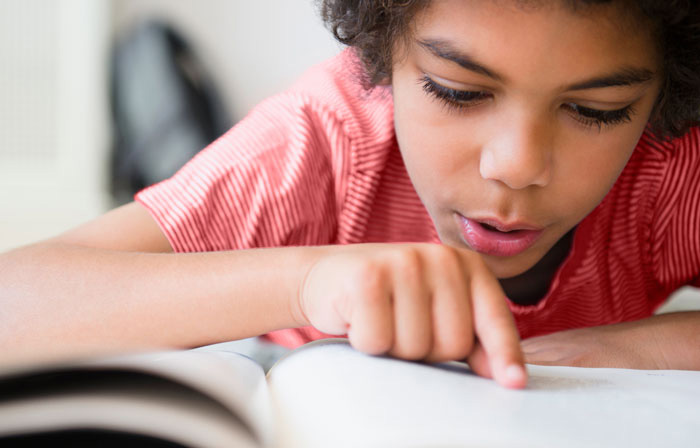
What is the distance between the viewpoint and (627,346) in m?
0.46

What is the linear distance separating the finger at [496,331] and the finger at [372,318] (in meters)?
0.04

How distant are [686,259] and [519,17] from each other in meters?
0.39

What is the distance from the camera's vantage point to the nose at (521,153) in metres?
0.38

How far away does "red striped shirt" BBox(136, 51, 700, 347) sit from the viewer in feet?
1.82

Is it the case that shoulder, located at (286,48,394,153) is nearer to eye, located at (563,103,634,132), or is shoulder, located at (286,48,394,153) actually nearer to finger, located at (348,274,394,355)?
eye, located at (563,103,634,132)

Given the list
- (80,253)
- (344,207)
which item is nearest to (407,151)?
(344,207)

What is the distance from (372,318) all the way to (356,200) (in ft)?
1.06

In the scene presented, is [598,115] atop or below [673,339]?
atop

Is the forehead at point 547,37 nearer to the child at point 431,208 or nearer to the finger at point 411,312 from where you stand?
the child at point 431,208

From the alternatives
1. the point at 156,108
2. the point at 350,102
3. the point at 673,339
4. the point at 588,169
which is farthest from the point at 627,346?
the point at 156,108

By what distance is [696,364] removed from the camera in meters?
0.46

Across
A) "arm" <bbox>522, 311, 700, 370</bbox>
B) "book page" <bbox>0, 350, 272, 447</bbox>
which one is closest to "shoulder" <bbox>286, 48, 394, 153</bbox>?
"arm" <bbox>522, 311, 700, 370</bbox>

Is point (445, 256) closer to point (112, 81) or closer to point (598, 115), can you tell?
point (598, 115)

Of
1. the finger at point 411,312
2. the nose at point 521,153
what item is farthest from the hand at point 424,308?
the nose at point 521,153
